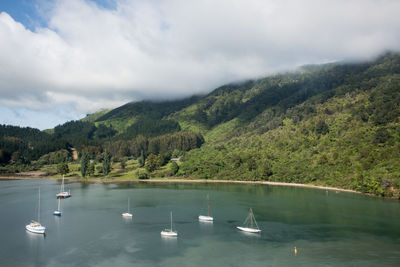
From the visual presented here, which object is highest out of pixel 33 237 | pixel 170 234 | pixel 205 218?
pixel 205 218

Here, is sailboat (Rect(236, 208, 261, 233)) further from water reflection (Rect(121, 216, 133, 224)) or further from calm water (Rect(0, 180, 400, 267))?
water reflection (Rect(121, 216, 133, 224))

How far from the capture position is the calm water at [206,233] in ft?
191

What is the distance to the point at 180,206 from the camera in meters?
105

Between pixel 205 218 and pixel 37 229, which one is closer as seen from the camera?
pixel 37 229

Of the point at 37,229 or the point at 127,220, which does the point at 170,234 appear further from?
the point at 37,229

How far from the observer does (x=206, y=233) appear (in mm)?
73688

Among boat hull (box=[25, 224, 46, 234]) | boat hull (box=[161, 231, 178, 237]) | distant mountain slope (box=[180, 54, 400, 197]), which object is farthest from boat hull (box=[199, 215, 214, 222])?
distant mountain slope (box=[180, 54, 400, 197])

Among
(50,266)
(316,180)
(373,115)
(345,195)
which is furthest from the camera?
(373,115)

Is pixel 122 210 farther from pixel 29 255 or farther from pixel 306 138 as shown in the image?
pixel 306 138

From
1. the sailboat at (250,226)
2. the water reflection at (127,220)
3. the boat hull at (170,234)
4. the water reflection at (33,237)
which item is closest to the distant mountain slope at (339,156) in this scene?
the sailboat at (250,226)

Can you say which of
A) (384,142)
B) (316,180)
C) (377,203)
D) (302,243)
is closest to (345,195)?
(377,203)

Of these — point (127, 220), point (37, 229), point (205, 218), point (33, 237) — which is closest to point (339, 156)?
point (205, 218)

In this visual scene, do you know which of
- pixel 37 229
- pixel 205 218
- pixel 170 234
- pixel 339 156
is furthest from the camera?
pixel 339 156

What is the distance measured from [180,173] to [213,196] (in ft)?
228
